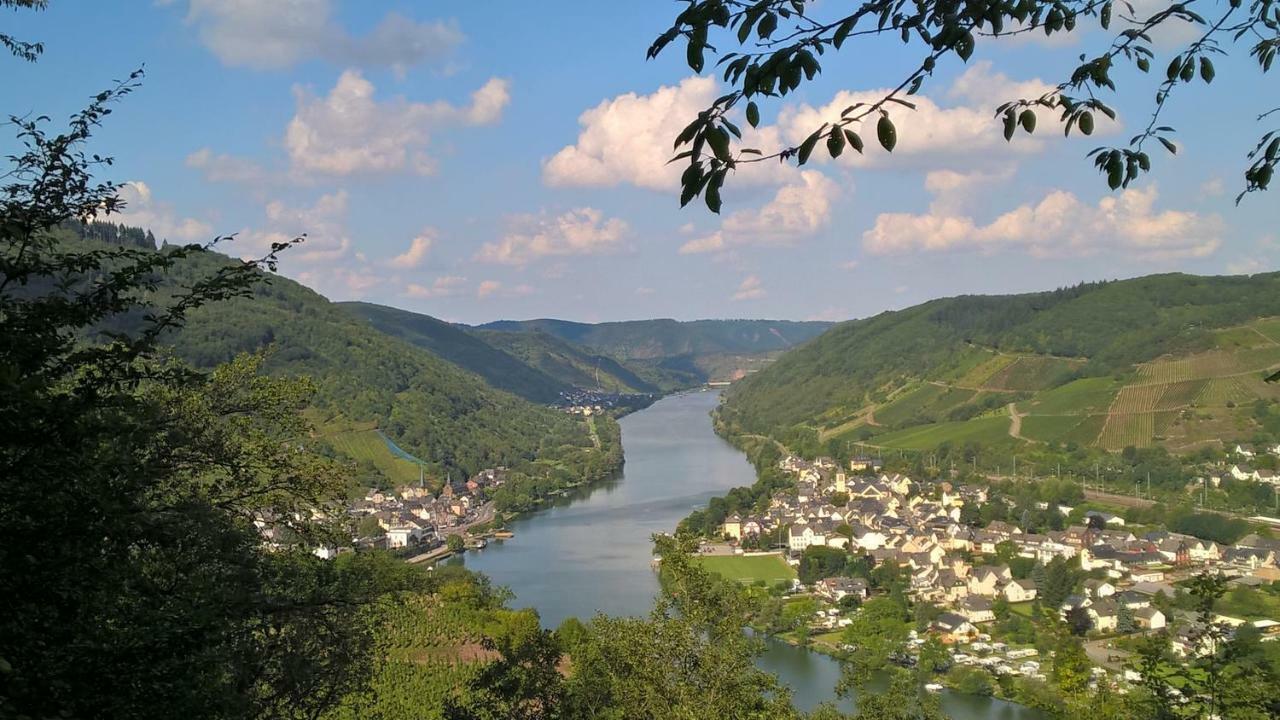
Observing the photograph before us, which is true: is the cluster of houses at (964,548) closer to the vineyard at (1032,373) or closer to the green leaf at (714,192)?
the vineyard at (1032,373)

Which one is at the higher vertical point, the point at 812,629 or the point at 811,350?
the point at 811,350

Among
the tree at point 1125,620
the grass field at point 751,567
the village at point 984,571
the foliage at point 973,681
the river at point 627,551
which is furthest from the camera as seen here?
the grass field at point 751,567

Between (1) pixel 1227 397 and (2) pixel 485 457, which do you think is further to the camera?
(2) pixel 485 457

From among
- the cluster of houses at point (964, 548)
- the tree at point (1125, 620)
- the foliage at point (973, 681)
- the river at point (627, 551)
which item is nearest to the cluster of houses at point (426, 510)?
the river at point (627, 551)

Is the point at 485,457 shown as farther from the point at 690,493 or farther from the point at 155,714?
the point at 155,714

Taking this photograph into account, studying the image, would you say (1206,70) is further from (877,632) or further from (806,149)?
(877,632)

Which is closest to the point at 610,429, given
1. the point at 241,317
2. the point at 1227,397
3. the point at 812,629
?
the point at 241,317

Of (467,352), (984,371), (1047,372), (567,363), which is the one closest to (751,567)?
(1047,372)
